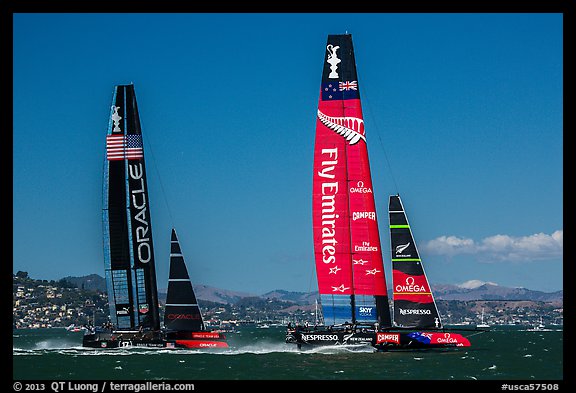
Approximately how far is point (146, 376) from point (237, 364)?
28.9ft

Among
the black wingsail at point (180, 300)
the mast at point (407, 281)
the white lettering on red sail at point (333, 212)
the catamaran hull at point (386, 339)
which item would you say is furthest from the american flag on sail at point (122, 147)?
the mast at point (407, 281)

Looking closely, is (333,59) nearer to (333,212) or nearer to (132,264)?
(333,212)

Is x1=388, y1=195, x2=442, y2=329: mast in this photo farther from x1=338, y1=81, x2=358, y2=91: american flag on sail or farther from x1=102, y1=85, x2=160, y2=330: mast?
x1=102, y1=85, x2=160, y2=330: mast

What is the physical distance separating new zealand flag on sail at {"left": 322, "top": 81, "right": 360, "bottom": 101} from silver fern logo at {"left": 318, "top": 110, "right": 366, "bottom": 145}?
102cm

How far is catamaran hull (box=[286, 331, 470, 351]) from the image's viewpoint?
53688 mm

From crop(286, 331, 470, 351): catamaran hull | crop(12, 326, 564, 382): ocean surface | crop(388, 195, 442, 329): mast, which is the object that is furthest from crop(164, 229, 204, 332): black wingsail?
crop(388, 195, 442, 329): mast

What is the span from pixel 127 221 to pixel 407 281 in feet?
52.1

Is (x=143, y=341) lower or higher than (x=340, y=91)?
lower

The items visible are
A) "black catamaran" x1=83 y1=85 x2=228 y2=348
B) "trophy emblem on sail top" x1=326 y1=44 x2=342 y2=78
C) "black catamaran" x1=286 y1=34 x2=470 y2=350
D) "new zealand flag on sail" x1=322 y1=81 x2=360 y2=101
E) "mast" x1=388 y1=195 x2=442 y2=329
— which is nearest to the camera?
"mast" x1=388 y1=195 x2=442 y2=329

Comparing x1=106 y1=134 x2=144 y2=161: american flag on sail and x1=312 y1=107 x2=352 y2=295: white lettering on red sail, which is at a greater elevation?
x1=106 y1=134 x2=144 y2=161: american flag on sail

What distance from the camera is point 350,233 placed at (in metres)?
56.0

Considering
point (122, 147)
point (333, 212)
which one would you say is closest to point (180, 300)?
point (122, 147)
